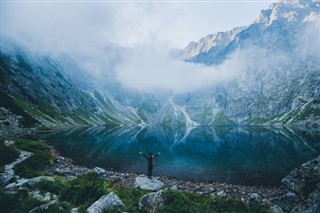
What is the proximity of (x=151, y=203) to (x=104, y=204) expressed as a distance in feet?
13.5

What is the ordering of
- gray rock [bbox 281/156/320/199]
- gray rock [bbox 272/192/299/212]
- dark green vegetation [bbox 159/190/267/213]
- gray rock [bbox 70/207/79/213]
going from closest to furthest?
gray rock [bbox 70/207/79/213], dark green vegetation [bbox 159/190/267/213], gray rock [bbox 281/156/320/199], gray rock [bbox 272/192/299/212]

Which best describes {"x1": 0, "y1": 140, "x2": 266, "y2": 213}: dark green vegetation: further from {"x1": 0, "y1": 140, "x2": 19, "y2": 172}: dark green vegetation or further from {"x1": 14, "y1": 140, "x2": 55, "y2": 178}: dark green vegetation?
{"x1": 0, "y1": 140, "x2": 19, "y2": 172}: dark green vegetation

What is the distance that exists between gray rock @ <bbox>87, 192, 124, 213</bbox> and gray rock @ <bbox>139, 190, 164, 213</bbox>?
182cm

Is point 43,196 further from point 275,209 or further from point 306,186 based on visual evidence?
point 306,186

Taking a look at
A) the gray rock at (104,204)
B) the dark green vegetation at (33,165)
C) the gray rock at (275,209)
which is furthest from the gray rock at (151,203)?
the dark green vegetation at (33,165)

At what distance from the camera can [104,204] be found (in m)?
21.1

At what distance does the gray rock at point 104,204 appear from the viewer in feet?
66.4

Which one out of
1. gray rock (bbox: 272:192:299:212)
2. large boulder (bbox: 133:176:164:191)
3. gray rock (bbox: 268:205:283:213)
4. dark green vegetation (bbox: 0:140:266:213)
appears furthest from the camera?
large boulder (bbox: 133:176:164:191)

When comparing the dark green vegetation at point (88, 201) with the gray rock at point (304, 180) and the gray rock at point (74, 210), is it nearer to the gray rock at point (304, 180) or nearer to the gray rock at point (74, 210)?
the gray rock at point (74, 210)

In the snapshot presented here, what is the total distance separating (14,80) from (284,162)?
19317 cm

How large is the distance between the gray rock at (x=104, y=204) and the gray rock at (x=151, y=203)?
1824 mm

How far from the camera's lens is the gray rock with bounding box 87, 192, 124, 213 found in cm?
2024

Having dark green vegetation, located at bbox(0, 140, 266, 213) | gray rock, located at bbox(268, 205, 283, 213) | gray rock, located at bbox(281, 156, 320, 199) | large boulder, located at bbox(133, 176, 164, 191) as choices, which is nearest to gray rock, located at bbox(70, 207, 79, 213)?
dark green vegetation, located at bbox(0, 140, 266, 213)

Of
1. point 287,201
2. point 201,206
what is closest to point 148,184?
point 201,206
